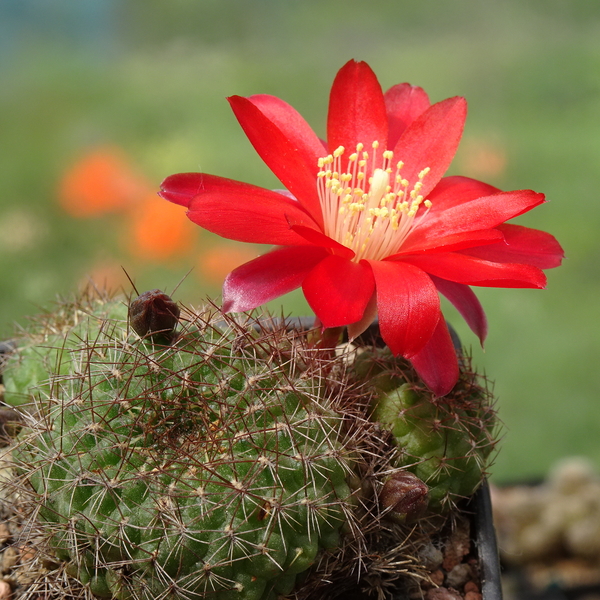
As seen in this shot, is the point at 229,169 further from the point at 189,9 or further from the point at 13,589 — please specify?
the point at 13,589

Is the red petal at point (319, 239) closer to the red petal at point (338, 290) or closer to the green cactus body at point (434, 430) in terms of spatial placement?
the red petal at point (338, 290)

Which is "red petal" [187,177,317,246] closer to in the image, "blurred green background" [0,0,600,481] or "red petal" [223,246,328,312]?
"red petal" [223,246,328,312]

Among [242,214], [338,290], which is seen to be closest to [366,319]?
[338,290]

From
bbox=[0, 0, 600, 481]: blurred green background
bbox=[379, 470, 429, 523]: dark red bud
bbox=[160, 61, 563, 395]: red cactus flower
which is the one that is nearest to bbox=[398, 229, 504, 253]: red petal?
bbox=[160, 61, 563, 395]: red cactus flower

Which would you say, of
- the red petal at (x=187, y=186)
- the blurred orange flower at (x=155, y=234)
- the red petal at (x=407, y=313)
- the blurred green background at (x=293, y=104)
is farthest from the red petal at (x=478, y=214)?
the blurred orange flower at (x=155, y=234)

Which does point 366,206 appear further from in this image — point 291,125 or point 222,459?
point 222,459
